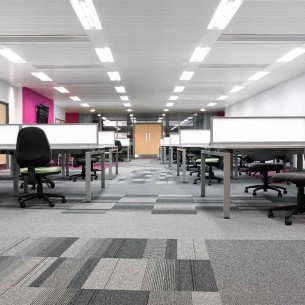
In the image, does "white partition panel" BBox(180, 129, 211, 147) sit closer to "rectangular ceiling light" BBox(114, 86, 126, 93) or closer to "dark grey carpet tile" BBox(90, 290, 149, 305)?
"rectangular ceiling light" BBox(114, 86, 126, 93)

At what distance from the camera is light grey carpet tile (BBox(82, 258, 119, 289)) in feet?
4.66

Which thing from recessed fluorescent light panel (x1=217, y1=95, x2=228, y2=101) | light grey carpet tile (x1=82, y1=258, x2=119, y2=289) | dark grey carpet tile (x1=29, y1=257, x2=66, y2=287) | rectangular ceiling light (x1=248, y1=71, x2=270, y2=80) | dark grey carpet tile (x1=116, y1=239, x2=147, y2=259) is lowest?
dark grey carpet tile (x1=29, y1=257, x2=66, y2=287)

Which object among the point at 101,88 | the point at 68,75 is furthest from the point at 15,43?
the point at 101,88

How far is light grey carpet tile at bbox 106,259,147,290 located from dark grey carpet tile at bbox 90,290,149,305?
0.15 ft

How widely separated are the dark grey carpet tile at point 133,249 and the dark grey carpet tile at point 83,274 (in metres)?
0.15

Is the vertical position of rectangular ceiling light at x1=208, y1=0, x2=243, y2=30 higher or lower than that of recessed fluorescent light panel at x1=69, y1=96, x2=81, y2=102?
higher

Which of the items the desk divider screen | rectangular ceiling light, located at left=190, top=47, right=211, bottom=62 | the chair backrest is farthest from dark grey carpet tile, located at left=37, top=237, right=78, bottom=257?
rectangular ceiling light, located at left=190, top=47, right=211, bottom=62

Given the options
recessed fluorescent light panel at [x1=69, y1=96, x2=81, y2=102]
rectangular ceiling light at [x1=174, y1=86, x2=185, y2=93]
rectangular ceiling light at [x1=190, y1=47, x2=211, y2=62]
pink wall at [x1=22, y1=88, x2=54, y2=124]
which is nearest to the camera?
rectangular ceiling light at [x1=190, y1=47, x2=211, y2=62]

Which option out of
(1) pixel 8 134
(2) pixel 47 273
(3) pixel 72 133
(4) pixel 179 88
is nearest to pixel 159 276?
(2) pixel 47 273

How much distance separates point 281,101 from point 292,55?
10.3ft

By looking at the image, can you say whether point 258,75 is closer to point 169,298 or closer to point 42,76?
point 42,76

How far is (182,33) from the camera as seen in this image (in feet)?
16.9

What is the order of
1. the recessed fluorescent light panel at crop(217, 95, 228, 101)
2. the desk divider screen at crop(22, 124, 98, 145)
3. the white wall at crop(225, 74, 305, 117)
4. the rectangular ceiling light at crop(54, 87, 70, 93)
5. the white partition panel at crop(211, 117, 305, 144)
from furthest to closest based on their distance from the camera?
the recessed fluorescent light panel at crop(217, 95, 228, 101)
the rectangular ceiling light at crop(54, 87, 70, 93)
the white wall at crop(225, 74, 305, 117)
the desk divider screen at crop(22, 124, 98, 145)
the white partition panel at crop(211, 117, 305, 144)

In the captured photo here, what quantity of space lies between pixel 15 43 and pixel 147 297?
5420 millimetres
